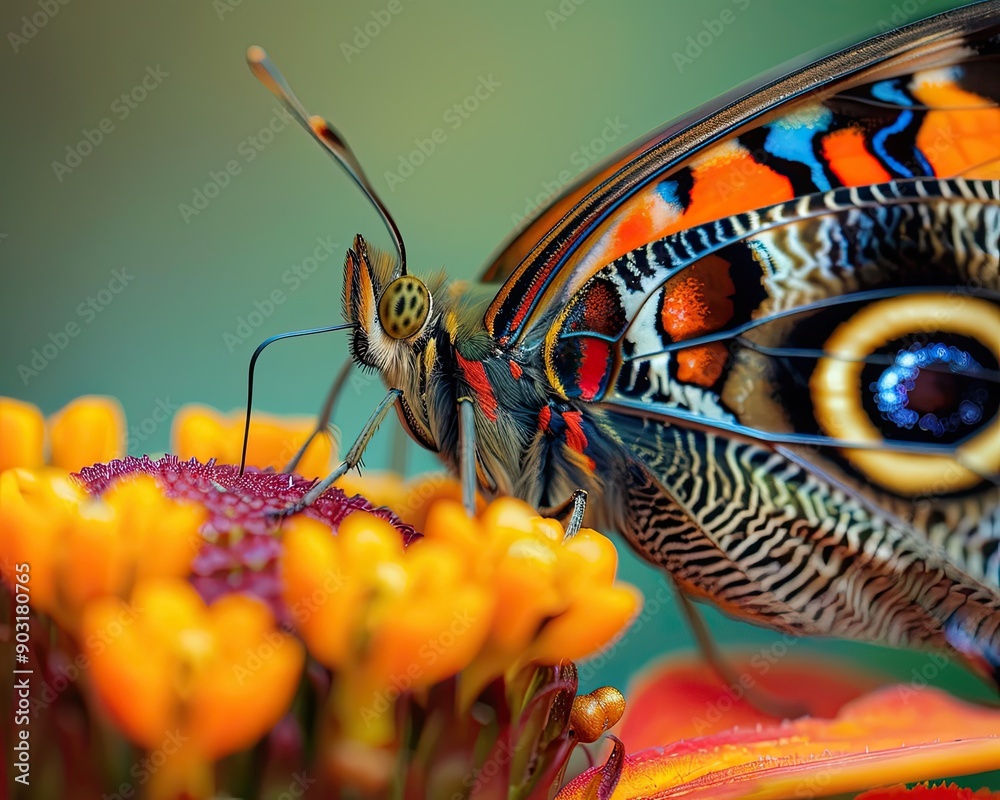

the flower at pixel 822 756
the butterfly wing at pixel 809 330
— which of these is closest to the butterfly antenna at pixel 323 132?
the butterfly wing at pixel 809 330

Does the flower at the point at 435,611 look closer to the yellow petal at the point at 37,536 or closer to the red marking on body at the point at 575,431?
the yellow petal at the point at 37,536

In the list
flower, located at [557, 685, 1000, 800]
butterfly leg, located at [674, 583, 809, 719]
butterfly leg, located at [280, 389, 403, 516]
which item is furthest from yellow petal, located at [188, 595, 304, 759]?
butterfly leg, located at [674, 583, 809, 719]

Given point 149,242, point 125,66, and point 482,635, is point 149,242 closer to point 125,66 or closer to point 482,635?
point 125,66

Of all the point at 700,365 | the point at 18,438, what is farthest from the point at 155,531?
the point at 700,365

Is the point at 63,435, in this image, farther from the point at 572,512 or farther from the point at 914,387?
the point at 914,387

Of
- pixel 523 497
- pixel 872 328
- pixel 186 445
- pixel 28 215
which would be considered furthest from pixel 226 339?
pixel 872 328
